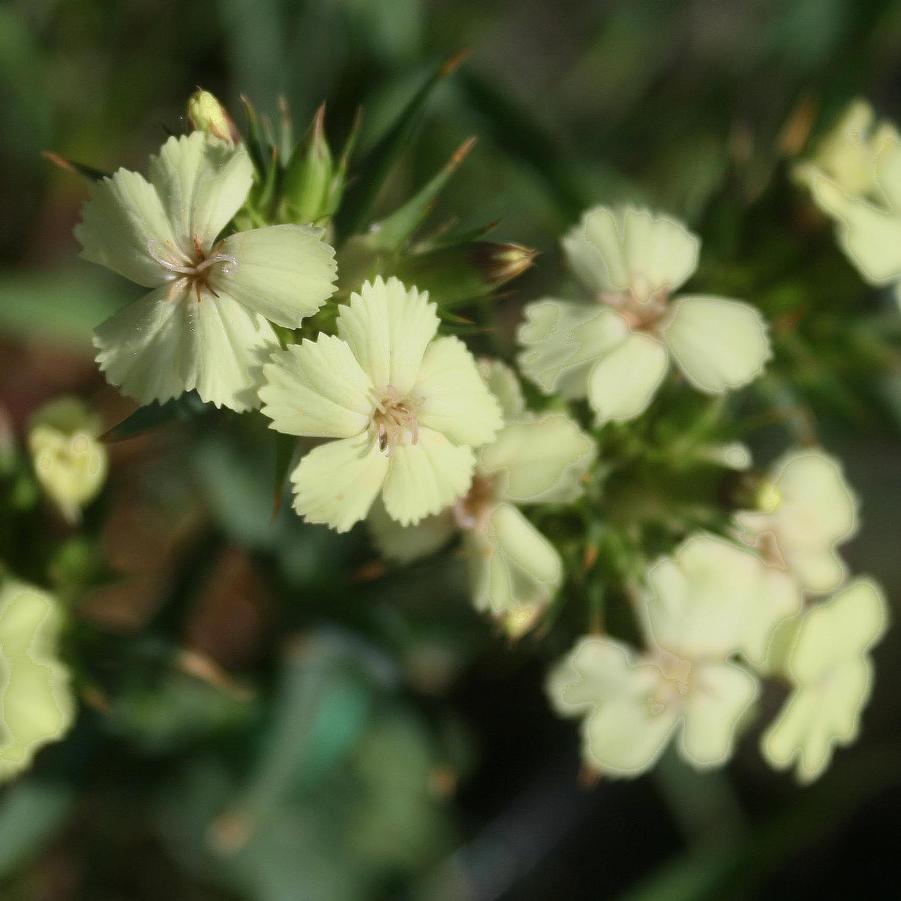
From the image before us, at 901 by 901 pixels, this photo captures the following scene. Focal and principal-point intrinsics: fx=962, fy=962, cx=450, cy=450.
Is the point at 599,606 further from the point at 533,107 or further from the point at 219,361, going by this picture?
the point at 533,107

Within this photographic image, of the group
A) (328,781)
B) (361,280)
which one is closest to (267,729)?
(328,781)

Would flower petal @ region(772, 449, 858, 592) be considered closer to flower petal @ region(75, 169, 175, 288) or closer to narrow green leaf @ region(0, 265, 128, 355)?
flower petal @ region(75, 169, 175, 288)

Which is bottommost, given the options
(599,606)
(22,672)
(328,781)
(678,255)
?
(328,781)

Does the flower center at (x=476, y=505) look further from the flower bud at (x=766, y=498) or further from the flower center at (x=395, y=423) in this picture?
the flower bud at (x=766, y=498)

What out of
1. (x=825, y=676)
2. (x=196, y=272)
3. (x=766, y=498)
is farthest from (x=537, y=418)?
(x=825, y=676)

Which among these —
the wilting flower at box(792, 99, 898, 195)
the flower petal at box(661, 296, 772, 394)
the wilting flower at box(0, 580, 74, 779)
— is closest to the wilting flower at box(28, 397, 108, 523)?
the wilting flower at box(0, 580, 74, 779)

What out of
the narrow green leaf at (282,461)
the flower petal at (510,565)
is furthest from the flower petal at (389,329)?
the flower petal at (510,565)

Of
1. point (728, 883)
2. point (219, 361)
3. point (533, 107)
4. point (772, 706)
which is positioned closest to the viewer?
point (219, 361)

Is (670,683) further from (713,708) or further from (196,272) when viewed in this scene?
(196,272)
